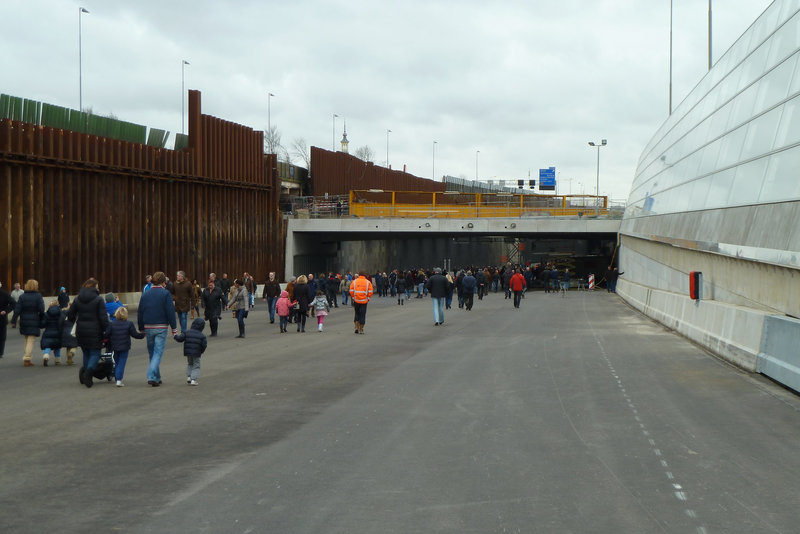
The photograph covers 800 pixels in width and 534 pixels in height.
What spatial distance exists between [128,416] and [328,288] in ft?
90.4

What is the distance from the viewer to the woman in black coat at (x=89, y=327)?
1248cm

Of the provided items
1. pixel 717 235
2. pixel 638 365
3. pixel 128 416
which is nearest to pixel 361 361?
pixel 638 365

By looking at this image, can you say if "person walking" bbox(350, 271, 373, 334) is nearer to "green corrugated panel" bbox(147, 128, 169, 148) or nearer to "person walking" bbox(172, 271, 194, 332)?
"person walking" bbox(172, 271, 194, 332)

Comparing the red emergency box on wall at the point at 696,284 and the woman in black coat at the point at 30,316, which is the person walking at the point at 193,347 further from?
the red emergency box on wall at the point at 696,284

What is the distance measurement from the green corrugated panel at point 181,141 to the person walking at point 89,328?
27.1m

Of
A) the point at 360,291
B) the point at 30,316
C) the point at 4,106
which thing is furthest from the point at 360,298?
the point at 4,106

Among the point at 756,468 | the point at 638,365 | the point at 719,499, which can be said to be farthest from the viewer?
the point at 638,365

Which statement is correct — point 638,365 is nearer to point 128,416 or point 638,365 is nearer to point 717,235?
point 717,235

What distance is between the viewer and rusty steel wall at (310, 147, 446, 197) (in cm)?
5681

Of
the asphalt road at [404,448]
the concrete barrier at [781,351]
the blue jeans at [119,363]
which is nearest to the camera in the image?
the asphalt road at [404,448]

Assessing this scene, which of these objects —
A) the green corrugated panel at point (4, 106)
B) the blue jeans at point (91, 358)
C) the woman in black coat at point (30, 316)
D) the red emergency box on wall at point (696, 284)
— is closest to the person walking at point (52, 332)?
the woman in black coat at point (30, 316)

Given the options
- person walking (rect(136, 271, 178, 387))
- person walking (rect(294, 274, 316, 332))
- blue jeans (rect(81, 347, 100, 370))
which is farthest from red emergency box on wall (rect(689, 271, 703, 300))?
blue jeans (rect(81, 347, 100, 370))

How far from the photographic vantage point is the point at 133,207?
34094mm

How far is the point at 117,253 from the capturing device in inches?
1293
